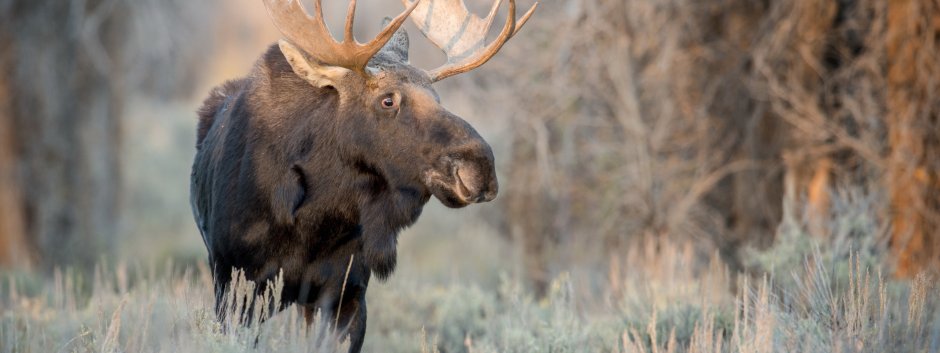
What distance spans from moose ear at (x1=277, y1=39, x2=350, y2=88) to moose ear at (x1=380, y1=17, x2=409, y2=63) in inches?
16.6

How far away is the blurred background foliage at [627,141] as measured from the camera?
24.3 ft

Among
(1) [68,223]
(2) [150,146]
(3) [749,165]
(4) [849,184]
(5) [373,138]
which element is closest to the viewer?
(5) [373,138]

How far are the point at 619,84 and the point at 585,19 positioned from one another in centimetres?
69

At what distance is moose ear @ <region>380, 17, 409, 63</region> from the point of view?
5375mm

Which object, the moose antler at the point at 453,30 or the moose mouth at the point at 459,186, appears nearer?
the moose mouth at the point at 459,186

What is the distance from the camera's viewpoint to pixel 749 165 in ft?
29.9

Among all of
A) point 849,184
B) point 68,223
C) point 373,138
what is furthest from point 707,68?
point 68,223

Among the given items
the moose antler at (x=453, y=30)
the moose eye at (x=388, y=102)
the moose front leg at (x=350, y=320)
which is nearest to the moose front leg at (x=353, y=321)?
the moose front leg at (x=350, y=320)

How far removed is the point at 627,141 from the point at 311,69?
5.12 meters

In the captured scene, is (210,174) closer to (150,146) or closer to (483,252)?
(483,252)

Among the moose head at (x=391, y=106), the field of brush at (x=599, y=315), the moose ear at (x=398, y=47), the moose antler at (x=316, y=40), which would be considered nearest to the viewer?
the field of brush at (x=599, y=315)

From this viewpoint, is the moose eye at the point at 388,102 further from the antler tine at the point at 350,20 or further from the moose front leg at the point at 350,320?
the moose front leg at the point at 350,320

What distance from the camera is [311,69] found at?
4984mm

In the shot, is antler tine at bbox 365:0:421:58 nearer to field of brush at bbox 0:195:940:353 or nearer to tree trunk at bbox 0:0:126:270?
field of brush at bbox 0:195:940:353
